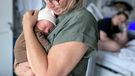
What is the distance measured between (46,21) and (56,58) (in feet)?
0.52

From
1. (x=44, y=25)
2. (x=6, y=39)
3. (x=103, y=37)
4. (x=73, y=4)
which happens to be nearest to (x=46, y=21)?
(x=44, y=25)

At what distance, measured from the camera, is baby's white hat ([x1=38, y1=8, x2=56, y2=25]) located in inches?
39.8

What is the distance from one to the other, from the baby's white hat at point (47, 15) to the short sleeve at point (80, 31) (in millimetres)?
72

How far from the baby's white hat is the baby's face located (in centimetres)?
1

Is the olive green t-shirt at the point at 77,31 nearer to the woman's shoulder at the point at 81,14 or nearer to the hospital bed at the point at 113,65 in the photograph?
the woman's shoulder at the point at 81,14

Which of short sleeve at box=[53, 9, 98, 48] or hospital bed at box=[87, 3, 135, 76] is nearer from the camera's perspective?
short sleeve at box=[53, 9, 98, 48]

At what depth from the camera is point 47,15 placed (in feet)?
3.33

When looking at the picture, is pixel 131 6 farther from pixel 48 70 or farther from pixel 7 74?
pixel 48 70

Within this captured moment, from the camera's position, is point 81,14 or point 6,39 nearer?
point 81,14

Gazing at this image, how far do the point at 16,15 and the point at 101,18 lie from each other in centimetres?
95

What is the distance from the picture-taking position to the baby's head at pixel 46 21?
101 centimetres

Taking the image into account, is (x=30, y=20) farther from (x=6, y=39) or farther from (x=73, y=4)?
(x=6, y=39)

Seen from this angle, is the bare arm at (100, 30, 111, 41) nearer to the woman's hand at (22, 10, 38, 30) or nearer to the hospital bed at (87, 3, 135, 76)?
the hospital bed at (87, 3, 135, 76)

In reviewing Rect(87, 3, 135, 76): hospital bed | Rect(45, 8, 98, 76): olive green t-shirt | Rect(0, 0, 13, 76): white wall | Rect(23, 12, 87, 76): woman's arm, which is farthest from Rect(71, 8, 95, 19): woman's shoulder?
Rect(0, 0, 13, 76): white wall
